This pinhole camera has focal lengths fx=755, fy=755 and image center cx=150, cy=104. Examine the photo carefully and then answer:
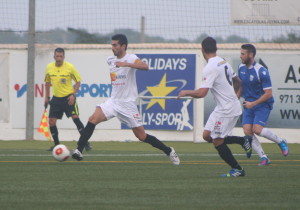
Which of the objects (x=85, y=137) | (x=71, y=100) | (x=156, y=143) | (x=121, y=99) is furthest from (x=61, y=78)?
(x=156, y=143)

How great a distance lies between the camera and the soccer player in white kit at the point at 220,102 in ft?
34.0

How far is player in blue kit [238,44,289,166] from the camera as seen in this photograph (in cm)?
1261

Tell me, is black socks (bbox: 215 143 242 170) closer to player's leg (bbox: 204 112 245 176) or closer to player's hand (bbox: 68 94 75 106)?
player's leg (bbox: 204 112 245 176)

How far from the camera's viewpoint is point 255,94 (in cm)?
1298

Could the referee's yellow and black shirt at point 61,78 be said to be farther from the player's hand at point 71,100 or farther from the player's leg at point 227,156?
the player's leg at point 227,156

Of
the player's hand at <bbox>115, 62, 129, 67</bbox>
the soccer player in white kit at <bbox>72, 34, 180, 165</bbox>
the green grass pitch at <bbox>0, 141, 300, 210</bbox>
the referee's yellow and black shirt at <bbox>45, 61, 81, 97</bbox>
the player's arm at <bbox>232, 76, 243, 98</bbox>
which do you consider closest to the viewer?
the green grass pitch at <bbox>0, 141, 300, 210</bbox>

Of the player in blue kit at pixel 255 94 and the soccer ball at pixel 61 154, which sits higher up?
the player in blue kit at pixel 255 94

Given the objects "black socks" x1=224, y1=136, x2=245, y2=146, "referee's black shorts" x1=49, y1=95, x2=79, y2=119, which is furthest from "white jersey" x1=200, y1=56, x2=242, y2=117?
"referee's black shorts" x1=49, y1=95, x2=79, y2=119

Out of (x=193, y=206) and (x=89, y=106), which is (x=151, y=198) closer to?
(x=193, y=206)

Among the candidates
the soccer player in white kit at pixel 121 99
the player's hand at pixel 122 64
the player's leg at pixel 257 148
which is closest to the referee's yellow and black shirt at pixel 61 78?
the soccer player in white kit at pixel 121 99

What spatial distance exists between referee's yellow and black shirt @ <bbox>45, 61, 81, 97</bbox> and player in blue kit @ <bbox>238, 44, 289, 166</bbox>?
4.90 metres

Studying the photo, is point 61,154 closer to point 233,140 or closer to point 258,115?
point 233,140

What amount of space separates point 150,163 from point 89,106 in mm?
8745

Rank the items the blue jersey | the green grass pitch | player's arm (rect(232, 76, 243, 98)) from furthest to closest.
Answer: the blue jersey, player's arm (rect(232, 76, 243, 98)), the green grass pitch
